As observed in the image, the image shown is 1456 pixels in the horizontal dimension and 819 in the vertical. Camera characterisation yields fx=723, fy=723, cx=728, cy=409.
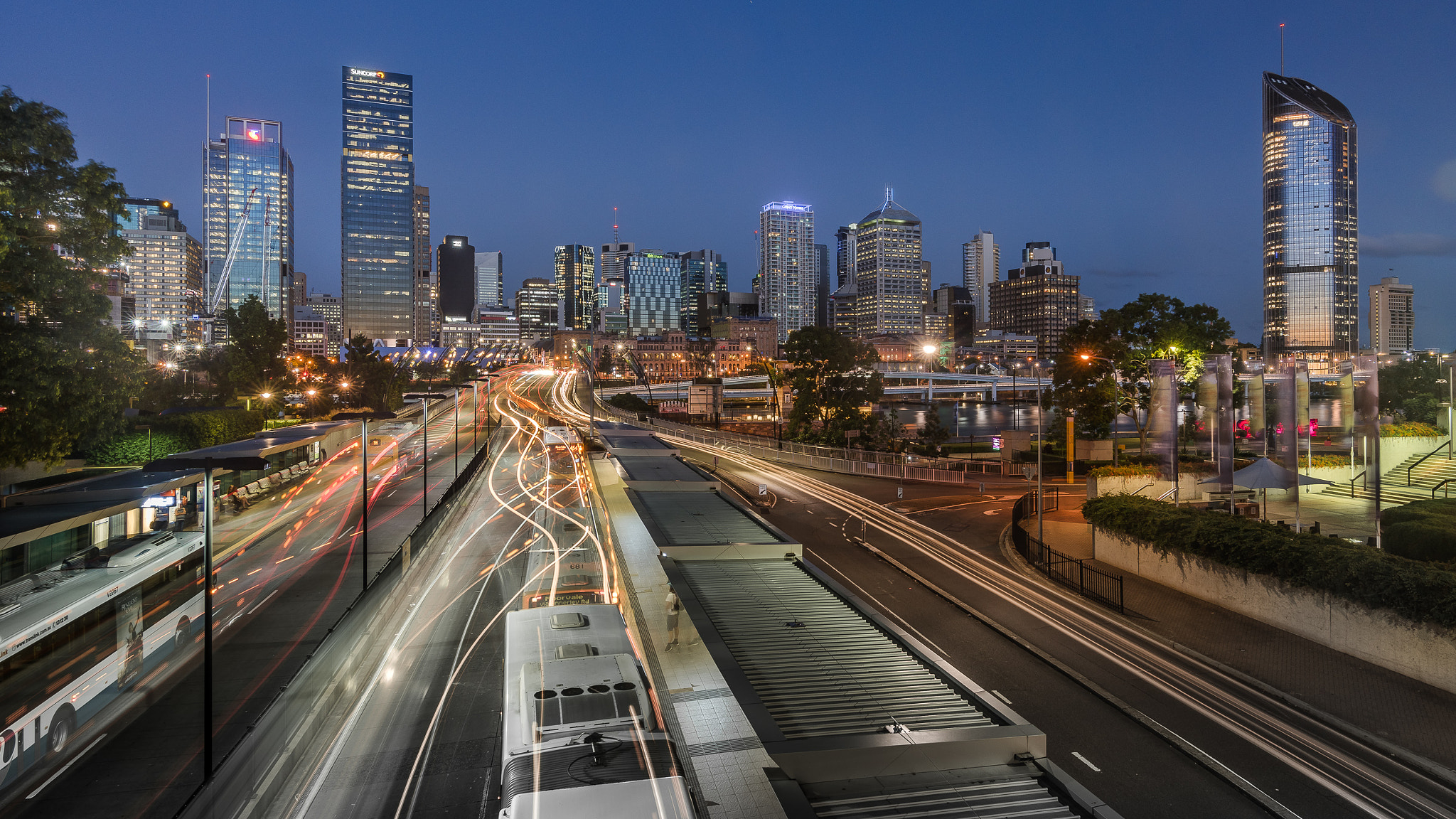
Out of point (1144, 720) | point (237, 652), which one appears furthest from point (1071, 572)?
point (237, 652)

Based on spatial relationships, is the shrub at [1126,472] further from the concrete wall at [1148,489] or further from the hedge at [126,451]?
the hedge at [126,451]

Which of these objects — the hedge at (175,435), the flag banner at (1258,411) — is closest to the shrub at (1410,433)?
the flag banner at (1258,411)

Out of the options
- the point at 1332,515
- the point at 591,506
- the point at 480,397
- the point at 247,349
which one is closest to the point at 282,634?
the point at 591,506

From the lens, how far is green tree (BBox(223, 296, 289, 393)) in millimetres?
54125

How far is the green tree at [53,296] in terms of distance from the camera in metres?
19.0

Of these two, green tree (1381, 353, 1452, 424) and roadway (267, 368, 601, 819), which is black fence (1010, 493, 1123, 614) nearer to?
roadway (267, 368, 601, 819)

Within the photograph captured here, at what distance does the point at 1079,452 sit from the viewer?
43281 mm

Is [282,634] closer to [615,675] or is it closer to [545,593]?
[545,593]

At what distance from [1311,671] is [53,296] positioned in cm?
3201

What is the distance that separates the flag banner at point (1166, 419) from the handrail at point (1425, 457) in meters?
11.0

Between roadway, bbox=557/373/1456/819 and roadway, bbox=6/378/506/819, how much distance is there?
13791 mm

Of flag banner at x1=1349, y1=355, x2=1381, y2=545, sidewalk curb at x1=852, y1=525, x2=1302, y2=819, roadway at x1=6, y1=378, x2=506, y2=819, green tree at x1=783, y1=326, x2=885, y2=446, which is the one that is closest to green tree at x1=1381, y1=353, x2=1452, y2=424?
green tree at x1=783, y1=326, x2=885, y2=446

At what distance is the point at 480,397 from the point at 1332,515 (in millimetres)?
97783

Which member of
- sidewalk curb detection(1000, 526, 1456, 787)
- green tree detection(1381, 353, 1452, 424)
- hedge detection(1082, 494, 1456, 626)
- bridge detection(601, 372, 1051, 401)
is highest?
bridge detection(601, 372, 1051, 401)
